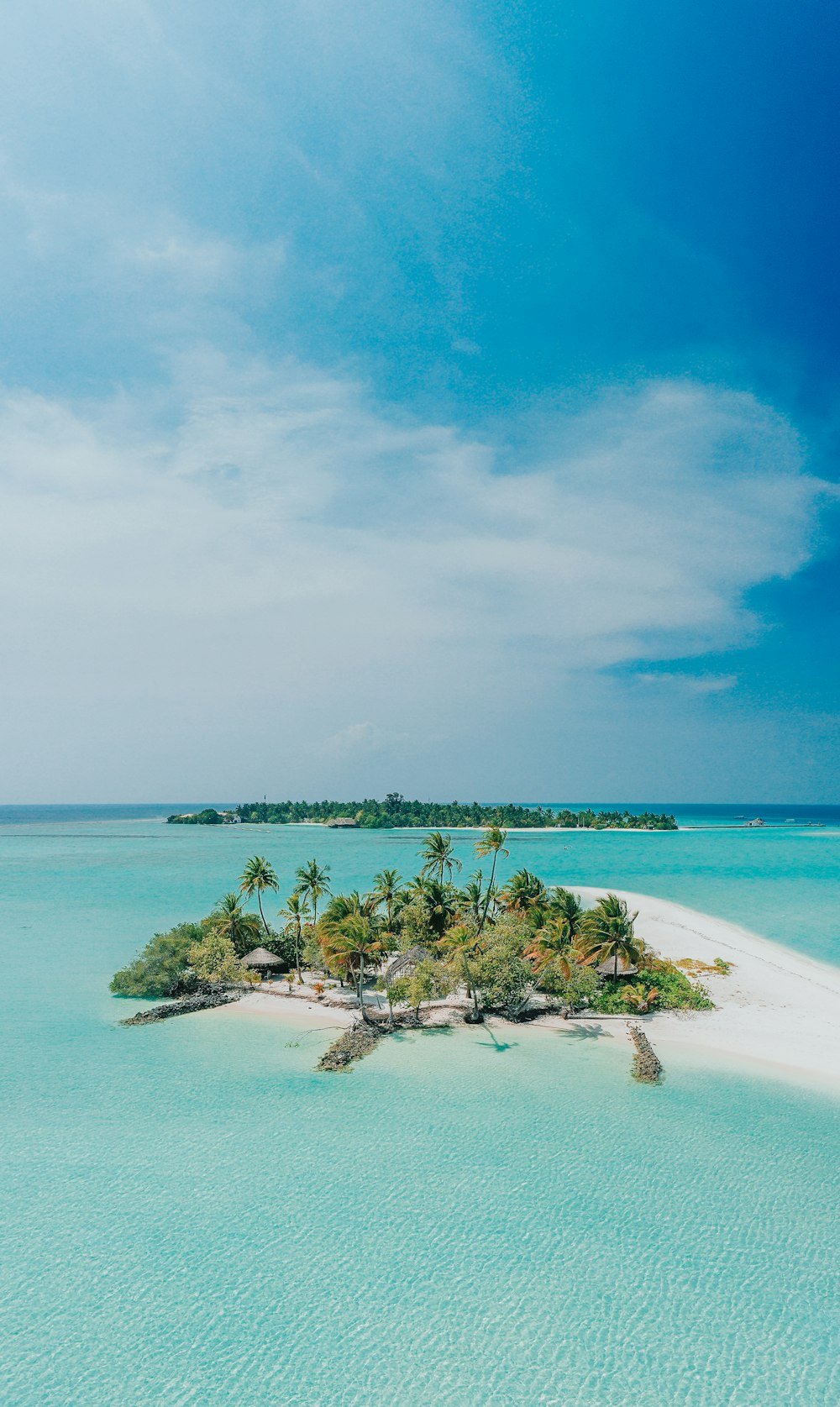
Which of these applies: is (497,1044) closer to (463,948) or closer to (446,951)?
(463,948)

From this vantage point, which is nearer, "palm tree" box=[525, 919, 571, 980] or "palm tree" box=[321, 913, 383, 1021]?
"palm tree" box=[525, 919, 571, 980]

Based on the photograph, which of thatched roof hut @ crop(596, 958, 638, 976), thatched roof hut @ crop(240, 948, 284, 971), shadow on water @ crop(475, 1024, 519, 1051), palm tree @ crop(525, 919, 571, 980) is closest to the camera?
shadow on water @ crop(475, 1024, 519, 1051)

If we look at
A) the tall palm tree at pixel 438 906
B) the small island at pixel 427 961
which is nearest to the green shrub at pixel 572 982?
the small island at pixel 427 961

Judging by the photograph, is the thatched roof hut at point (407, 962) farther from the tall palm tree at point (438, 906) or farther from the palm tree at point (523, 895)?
the palm tree at point (523, 895)

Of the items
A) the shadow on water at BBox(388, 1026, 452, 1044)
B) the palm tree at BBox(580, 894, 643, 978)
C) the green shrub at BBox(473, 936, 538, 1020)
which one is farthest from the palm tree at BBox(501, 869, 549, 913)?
the shadow on water at BBox(388, 1026, 452, 1044)

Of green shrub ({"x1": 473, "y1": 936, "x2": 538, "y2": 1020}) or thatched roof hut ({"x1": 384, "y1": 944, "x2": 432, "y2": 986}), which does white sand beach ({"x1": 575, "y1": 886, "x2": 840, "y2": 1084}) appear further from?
thatched roof hut ({"x1": 384, "y1": 944, "x2": 432, "y2": 986})

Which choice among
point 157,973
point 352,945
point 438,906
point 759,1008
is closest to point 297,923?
point 352,945
